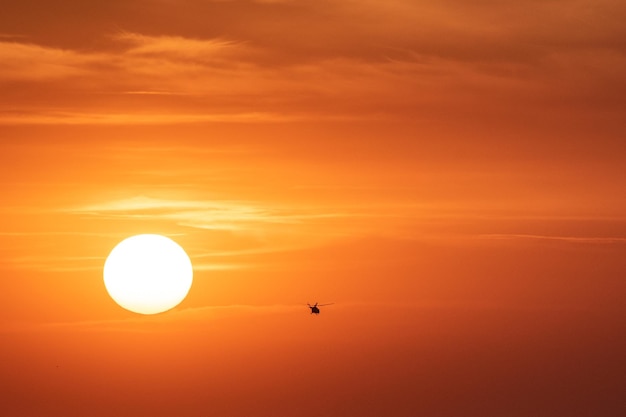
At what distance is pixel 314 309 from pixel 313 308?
48 cm

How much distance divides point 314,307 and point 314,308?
0.31 meters

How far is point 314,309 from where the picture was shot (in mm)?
111625

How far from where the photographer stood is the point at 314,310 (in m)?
111

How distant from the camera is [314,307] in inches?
4412

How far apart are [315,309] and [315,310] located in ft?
1.24

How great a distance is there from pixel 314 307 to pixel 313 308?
16.5 inches

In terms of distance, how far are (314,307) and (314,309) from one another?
65 centimetres

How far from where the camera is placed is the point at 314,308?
367 ft

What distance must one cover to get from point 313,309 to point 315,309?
0.79 meters

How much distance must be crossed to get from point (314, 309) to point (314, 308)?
0.34 metres

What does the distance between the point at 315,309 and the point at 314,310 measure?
18.9 inches

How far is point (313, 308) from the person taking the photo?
11194cm
